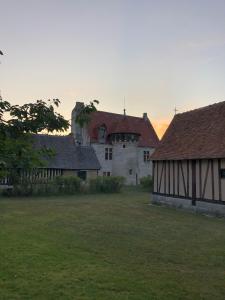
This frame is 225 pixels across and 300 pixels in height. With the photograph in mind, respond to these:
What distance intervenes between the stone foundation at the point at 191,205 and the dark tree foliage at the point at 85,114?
13242 mm

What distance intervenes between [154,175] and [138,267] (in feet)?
45.7

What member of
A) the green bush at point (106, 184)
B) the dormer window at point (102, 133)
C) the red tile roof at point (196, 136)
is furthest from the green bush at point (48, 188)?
the dormer window at point (102, 133)

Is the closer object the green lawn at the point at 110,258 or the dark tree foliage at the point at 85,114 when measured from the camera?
the dark tree foliage at the point at 85,114

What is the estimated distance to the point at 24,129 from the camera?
3.70m

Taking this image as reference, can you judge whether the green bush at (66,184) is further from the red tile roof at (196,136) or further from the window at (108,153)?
the window at (108,153)

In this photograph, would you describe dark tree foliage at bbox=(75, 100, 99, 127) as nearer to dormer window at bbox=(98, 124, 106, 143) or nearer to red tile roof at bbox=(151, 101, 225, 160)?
red tile roof at bbox=(151, 101, 225, 160)

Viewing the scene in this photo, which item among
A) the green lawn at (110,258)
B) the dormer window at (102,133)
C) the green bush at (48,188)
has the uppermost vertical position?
the dormer window at (102,133)

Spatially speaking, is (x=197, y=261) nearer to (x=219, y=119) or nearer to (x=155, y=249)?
(x=155, y=249)

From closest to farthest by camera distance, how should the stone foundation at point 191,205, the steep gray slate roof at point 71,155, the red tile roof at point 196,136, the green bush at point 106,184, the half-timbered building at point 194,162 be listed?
the stone foundation at point 191,205, the half-timbered building at point 194,162, the red tile roof at point 196,136, the green bush at point 106,184, the steep gray slate roof at point 71,155

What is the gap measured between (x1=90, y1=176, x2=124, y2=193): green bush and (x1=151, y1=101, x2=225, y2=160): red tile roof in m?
7.93

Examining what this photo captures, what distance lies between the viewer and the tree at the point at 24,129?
352 centimetres

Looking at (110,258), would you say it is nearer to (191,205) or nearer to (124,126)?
(191,205)

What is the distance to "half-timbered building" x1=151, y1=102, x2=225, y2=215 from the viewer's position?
1623cm

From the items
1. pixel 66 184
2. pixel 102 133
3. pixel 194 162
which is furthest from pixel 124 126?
pixel 194 162
